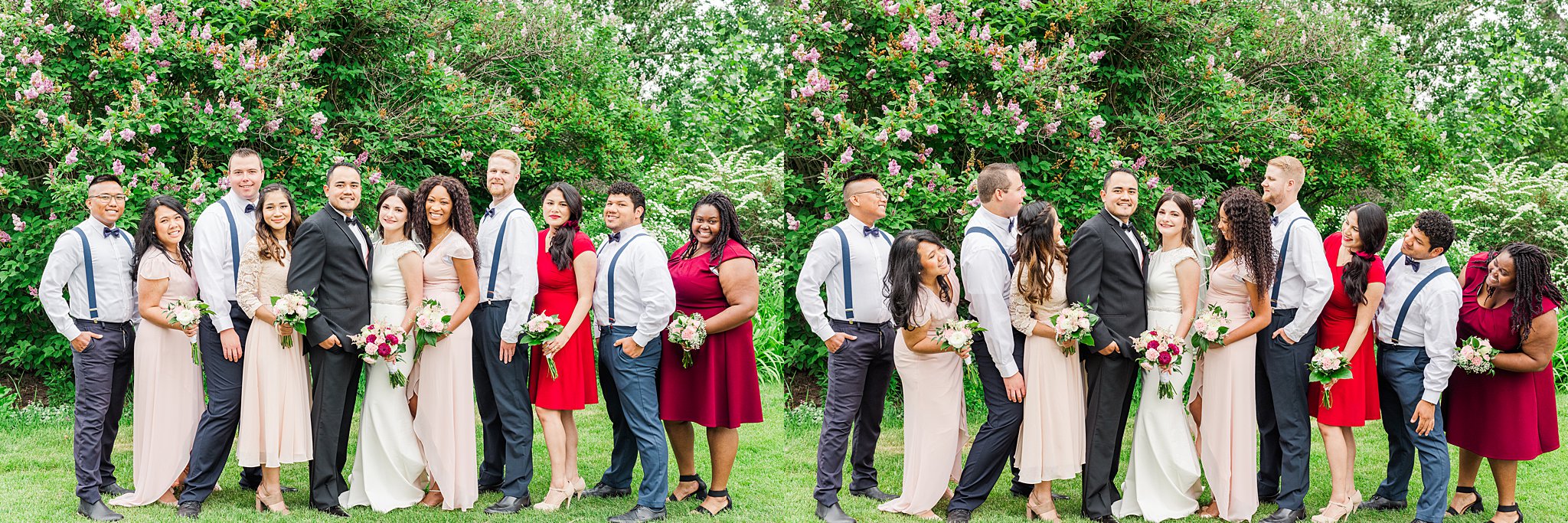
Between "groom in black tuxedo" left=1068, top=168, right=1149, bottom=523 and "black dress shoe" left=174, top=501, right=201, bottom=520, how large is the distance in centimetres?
455

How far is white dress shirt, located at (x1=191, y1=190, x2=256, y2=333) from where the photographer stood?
565 centimetres

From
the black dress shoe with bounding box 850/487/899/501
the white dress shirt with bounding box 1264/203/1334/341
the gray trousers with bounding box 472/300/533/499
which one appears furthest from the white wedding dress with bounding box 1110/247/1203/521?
the gray trousers with bounding box 472/300/533/499

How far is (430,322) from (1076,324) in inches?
125

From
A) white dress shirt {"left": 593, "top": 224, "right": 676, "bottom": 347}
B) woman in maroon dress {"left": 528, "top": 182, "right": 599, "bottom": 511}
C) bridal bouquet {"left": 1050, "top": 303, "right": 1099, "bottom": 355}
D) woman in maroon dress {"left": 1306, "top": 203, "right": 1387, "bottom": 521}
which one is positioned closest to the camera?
bridal bouquet {"left": 1050, "top": 303, "right": 1099, "bottom": 355}

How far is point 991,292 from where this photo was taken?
542 centimetres

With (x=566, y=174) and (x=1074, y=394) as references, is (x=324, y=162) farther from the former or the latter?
(x=1074, y=394)

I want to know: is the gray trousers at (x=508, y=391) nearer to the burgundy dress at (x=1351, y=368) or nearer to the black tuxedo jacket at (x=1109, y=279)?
the black tuxedo jacket at (x=1109, y=279)

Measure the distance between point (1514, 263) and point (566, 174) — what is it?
769 centimetres

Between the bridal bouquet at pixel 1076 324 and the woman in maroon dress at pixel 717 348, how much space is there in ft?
5.05

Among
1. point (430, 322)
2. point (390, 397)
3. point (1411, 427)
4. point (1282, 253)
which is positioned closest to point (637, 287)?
point (430, 322)

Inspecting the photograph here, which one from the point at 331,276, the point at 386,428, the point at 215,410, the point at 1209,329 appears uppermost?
the point at 331,276

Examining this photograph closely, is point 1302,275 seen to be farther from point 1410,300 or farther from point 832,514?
point 832,514

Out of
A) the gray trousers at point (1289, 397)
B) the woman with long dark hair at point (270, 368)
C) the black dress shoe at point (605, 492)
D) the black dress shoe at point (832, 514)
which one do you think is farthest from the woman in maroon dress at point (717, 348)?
the gray trousers at point (1289, 397)

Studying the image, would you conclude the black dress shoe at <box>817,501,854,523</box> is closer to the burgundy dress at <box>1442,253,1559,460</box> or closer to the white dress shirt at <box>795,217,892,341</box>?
the white dress shirt at <box>795,217,892,341</box>
